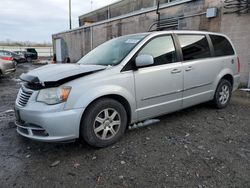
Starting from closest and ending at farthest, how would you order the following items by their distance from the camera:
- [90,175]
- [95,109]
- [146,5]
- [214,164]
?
[90,175]
[214,164]
[95,109]
[146,5]

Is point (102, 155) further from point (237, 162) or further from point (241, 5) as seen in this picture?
point (241, 5)

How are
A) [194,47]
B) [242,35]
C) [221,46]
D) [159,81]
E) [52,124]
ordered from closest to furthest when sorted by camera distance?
[52,124]
[159,81]
[194,47]
[221,46]
[242,35]

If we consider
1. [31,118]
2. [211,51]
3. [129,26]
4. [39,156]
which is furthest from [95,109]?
[129,26]

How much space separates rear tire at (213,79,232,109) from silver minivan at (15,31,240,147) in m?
0.20

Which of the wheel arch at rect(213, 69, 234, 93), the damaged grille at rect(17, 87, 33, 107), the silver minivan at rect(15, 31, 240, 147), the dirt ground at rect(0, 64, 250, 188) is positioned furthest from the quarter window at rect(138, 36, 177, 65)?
the damaged grille at rect(17, 87, 33, 107)

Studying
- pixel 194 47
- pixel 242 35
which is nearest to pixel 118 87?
pixel 194 47

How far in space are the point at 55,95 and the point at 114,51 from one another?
53.7 inches

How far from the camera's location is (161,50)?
10.8ft

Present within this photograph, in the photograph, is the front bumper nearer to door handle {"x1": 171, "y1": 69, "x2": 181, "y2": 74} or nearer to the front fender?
the front fender

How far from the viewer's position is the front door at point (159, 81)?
3020 mm

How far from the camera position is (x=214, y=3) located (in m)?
7.29

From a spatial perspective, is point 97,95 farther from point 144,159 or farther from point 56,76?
point 144,159

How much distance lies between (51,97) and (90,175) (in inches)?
40.3

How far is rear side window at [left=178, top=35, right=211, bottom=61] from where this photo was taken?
3.56m
